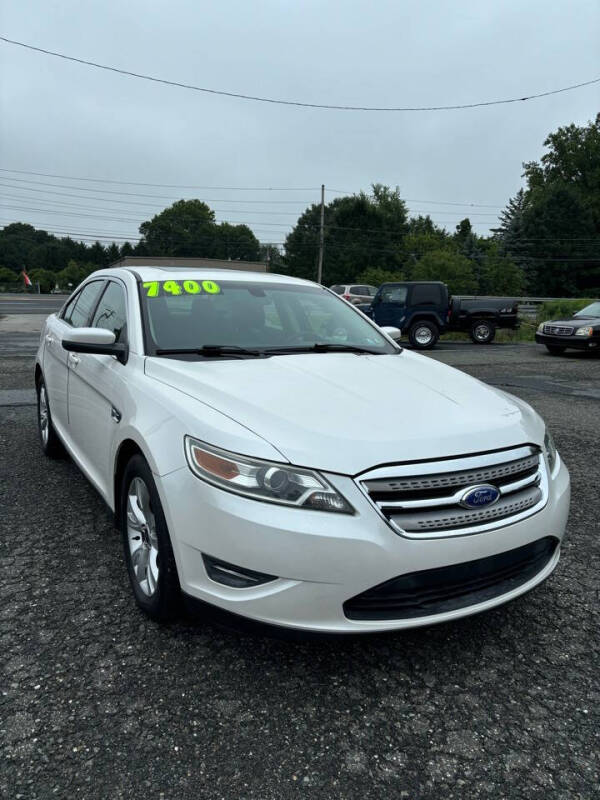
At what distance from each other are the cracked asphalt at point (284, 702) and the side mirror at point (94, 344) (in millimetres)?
1091

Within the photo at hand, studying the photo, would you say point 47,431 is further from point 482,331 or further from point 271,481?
point 482,331

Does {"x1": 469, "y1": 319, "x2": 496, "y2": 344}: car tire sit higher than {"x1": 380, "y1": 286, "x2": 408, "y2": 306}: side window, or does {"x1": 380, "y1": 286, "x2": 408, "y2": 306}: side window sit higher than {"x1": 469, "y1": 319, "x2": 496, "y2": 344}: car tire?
{"x1": 380, "y1": 286, "x2": 408, "y2": 306}: side window

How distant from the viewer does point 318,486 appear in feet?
6.39

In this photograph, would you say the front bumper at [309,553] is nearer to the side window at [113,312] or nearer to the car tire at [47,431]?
the side window at [113,312]

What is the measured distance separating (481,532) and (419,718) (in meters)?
0.67

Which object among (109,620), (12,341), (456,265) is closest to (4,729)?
(109,620)

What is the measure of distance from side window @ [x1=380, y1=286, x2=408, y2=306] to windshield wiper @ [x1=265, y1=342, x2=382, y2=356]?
13629 millimetres

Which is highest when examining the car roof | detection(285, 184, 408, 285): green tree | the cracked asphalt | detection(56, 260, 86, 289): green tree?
detection(285, 184, 408, 285): green tree

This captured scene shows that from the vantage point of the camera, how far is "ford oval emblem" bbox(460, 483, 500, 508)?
6.66 feet

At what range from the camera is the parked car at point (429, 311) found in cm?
1652

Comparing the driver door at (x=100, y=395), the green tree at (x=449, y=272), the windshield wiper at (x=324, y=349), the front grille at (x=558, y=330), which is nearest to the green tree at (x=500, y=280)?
the green tree at (x=449, y=272)

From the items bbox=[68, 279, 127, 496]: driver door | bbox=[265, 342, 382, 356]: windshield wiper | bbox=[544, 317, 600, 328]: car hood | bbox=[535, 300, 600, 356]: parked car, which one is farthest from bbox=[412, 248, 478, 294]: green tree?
bbox=[68, 279, 127, 496]: driver door

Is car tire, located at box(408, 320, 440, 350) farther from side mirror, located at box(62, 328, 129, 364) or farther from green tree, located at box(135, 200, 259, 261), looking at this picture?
green tree, located at box(135, 200, 259, 261)

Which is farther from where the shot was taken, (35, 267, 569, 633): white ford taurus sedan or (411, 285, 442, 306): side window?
(411, 285, 442, 306): side window
